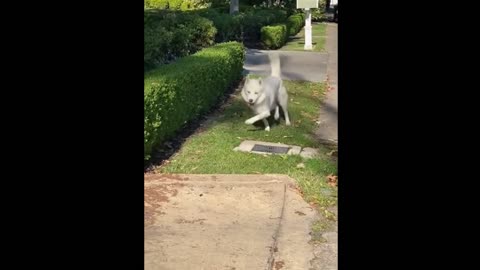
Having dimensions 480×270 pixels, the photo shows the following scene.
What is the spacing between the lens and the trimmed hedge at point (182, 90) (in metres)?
5.39

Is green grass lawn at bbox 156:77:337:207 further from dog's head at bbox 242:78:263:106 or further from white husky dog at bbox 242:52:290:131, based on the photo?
dog's head at bbox 242:78:263:106

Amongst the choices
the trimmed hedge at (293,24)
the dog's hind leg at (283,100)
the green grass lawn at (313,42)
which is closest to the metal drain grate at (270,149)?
the dog's hind leg at (283,100)

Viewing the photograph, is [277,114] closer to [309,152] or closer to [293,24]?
Result: [309,152]

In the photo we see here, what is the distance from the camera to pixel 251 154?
590 centimetres

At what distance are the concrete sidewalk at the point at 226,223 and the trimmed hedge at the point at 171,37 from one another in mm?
2615

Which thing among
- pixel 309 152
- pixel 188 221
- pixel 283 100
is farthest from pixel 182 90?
pixel 188 221

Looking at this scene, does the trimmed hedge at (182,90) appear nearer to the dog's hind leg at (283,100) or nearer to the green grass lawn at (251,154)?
the green grass lawn at (251,154)

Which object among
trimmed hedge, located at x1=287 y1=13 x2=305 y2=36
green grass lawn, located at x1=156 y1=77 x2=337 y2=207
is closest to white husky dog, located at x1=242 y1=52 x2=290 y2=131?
green grass lawn, located at x1=156 y1=77 x2=337 y2=207

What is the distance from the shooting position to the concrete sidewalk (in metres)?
3.64

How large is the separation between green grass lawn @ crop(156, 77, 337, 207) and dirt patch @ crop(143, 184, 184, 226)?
508 millimetres

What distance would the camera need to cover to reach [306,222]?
4.33 metres

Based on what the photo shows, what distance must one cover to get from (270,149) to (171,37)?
338 cm
